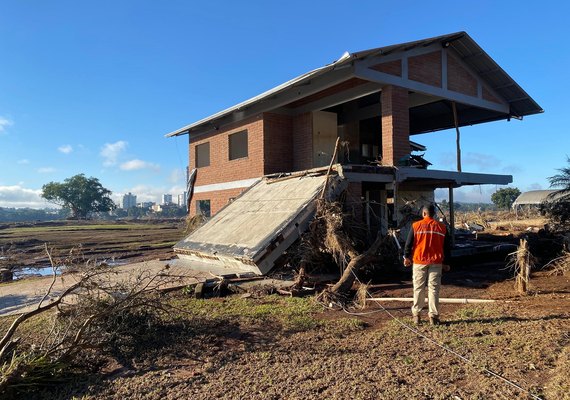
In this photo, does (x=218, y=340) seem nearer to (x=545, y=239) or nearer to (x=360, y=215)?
(x=360, y=215)

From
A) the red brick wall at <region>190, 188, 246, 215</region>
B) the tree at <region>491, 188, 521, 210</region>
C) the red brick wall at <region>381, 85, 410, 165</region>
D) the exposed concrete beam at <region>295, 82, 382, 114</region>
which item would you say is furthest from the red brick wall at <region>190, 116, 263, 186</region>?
the tree at <region>491, 188, 521, 210</region>

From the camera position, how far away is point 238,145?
57.3 feet

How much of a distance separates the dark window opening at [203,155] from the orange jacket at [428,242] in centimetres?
1422

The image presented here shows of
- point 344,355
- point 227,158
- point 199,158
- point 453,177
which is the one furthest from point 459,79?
point 344,355

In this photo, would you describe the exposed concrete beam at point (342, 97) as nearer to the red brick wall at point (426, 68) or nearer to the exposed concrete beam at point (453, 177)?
the red brick wall at point (426, 68)

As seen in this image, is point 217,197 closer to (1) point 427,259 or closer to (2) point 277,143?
(2) point 277,143

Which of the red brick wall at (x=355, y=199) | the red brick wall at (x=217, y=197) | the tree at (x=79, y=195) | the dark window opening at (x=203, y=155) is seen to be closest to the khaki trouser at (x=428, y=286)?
the red brick wall at (x=355, y=199)

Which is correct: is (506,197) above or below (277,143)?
below

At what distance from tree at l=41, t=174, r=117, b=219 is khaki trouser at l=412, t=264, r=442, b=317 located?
291 ft

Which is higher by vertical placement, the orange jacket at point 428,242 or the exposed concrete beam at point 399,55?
the exposed concrete beam at point 399,55

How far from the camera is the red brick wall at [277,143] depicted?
15305 millimetres

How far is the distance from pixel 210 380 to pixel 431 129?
1696 cm

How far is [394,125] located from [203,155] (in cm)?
1058

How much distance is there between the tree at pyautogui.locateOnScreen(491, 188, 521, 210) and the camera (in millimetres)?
65750
